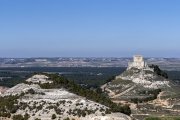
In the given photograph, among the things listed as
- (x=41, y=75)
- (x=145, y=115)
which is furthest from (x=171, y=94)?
(x=41, y=75)

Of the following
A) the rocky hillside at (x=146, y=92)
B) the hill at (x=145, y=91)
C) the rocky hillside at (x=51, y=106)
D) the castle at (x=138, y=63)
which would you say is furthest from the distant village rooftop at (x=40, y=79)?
the castle at (x=138, y=63)

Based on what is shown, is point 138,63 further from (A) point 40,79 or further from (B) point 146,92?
(A) point 40,79

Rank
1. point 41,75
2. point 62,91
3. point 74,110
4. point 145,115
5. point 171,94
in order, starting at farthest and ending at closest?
1. point 171,94
2. point 145,115
3. point 41,75
4. point 62,91
5. point 74,110

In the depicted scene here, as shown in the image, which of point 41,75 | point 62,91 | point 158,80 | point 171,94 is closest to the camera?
point 62,91

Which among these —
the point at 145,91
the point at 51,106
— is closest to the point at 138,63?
the point at 145,91

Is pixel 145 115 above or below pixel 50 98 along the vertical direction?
below

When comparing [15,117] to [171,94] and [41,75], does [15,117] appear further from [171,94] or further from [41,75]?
[171,94]

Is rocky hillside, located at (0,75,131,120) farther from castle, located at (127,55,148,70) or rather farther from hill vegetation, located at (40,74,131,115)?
castle, located at (127,55,148,70)

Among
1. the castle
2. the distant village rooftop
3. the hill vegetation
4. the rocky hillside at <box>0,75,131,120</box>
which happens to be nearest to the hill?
the castle
